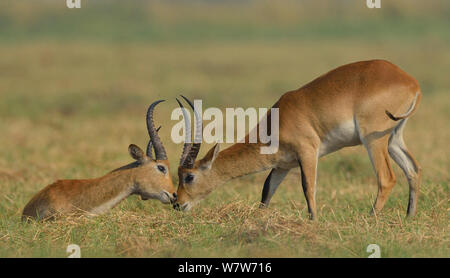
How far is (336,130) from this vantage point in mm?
7184

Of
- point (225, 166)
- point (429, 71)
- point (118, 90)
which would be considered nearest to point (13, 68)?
point (118, 90)

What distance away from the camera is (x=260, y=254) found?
5.59 m

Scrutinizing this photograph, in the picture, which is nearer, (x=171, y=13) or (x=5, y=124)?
(x=5, y=124)

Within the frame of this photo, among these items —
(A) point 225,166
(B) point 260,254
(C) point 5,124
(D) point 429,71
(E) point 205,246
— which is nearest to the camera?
(B) point 260,254

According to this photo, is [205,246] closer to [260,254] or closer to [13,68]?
[260,254]

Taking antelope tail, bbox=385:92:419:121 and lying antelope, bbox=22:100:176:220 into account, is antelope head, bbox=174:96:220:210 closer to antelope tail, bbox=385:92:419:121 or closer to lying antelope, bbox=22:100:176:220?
lying antelope, bbox=22:100:176:220

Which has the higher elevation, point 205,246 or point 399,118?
point 399,118

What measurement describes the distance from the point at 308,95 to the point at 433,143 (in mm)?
5067

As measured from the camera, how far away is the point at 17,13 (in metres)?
43.8

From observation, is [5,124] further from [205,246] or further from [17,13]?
[17,13]

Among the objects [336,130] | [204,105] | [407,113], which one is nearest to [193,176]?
[336,130]

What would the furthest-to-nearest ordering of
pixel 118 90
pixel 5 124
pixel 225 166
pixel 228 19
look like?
pixel 228 19
pixel 118 90
pixel 5 124
pixel 225 166

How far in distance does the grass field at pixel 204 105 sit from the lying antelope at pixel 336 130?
0.32 m

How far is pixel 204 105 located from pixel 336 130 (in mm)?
9574
